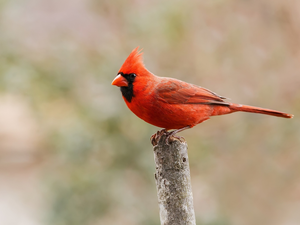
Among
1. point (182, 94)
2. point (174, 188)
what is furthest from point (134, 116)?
point (174, 188)

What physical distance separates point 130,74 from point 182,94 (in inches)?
16.7

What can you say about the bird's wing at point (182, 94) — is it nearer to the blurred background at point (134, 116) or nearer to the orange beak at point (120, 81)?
the orange beak at point (120, 81)

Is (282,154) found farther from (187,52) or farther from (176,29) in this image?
(176,29)

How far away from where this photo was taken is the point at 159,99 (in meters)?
2.45

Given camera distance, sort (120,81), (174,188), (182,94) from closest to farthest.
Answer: (174,188) < (120,81) < (182,94)

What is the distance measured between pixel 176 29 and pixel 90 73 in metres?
0.89

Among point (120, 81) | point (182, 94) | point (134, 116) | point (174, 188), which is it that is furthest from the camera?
point (134, 116)

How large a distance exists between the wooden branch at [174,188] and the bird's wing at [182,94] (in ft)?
2.04

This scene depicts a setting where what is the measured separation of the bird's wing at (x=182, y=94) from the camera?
8.28 ft

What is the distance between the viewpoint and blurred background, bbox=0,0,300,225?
10.8 ft

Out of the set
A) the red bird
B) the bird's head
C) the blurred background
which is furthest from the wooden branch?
the blurred background

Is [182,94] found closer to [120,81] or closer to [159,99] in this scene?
[159,99]

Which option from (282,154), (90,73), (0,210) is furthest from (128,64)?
(0,210)

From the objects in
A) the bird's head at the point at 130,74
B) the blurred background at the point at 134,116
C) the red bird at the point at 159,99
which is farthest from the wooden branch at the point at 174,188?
the blurred background at the point at 134,116
